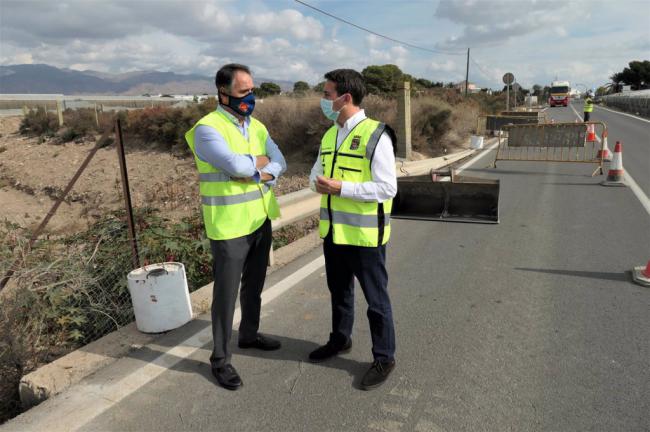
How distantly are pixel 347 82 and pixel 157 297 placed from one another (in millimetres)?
2265

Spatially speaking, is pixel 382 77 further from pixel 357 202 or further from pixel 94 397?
pixel 94 397

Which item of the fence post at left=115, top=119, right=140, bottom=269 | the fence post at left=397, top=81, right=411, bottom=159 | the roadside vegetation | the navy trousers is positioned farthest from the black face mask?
the fence post at left=397, top=81, right=411, bottom=159

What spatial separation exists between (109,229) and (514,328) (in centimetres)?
423

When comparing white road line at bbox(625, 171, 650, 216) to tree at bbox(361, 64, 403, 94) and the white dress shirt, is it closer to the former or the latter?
the white dress shirt

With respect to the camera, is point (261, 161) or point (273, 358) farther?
point (273, 358)

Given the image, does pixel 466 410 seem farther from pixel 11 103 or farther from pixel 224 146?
pixel 11 103

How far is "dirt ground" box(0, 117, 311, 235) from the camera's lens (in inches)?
646

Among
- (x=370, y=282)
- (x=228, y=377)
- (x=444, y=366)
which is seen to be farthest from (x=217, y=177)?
(x=444, y=366)

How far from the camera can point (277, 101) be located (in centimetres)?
2103

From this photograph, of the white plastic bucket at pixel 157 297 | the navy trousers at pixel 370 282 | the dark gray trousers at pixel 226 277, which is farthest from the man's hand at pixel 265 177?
the white plastic bucket at pixel 157 297

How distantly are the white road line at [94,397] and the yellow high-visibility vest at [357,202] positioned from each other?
154 cm

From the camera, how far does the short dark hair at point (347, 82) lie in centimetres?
291

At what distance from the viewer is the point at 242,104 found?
3.08m

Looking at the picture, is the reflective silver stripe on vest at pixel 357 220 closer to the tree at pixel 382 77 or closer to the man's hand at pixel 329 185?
the man's hand at pixel 329 185
